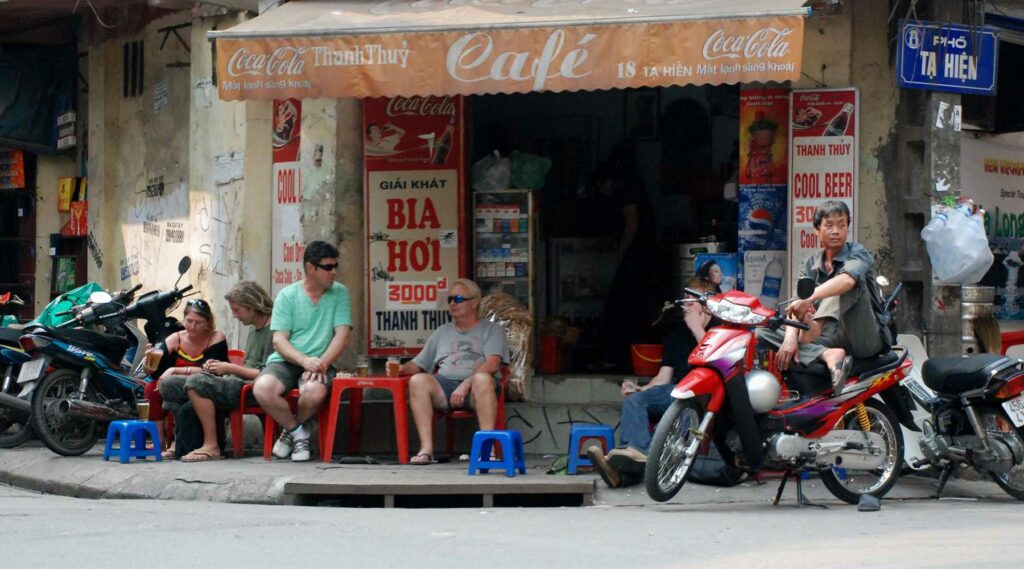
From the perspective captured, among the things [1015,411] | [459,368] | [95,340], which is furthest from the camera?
[95,340]

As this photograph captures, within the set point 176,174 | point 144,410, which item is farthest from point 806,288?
point 176,174

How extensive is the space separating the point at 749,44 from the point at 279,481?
3.88 meters

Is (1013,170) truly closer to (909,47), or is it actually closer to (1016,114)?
(1016,114)

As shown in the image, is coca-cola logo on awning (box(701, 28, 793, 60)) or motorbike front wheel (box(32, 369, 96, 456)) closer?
coca-cola logo on awning (box(701, 28, 793, 60))

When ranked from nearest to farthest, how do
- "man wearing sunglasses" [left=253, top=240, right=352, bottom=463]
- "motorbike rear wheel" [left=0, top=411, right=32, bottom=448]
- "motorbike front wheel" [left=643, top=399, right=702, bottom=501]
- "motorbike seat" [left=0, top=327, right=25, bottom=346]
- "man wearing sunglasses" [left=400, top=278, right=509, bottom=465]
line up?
"motorbike front wheel" [left=643, top=399, right=702, bottom=501]
"man wearing sunglasses" [left=400, top=278, right=509, bottom=465]
"man wearing sunglasses" [left=253, top=240, right=352, bottom=463]
"motorbike seat" [left=0, top=327, right=25, bottom=346]
"motorbike rear wheel" [left=0, top=411, right=32, bottom=448]

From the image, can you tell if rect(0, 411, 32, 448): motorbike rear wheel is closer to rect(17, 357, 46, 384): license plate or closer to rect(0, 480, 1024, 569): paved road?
rect(17, 357, 46, 384): license plate

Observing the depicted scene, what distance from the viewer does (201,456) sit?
9.97 m

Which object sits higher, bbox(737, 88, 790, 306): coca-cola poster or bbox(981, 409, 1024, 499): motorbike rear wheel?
bbox(737, 88, 790, 306): coca-cola poster

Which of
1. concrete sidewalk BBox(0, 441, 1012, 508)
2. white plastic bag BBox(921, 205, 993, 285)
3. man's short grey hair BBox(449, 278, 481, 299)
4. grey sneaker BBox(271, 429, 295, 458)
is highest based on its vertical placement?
white plastic bag BBox(921, 205, 993, 285)

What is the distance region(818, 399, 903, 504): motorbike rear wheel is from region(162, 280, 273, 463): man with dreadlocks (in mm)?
4107

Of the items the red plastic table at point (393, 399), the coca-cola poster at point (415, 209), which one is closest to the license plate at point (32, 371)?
the red plastic table at point (393, 399)

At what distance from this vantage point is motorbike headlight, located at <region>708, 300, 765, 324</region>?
25.8 feet

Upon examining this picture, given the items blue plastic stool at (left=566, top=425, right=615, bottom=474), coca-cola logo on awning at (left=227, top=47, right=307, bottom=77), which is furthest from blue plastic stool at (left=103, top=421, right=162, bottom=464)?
blue plastic stool at (left=566, top=425, right=615, bottom=474)

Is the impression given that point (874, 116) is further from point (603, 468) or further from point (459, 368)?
point (459, 368)
